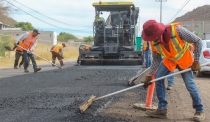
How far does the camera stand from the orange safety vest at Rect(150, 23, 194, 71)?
4668 millimetres

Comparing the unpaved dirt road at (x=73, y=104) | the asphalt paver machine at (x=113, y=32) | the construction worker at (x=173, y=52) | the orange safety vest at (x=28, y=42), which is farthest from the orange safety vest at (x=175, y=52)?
the asphalt paver machine at (x=113, y=32)

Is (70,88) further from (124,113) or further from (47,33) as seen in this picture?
(47,33)

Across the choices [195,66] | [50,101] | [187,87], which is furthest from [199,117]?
[50,101]

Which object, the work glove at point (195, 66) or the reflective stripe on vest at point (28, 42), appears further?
the reflective stripe on vest at point (28, 42)

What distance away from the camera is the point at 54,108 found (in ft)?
16.8

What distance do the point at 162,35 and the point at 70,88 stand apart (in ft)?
10.9

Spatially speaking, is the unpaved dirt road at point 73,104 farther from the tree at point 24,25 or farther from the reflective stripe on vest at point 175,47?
the tree at point 24,25

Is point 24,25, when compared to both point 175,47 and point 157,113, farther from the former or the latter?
point 175,47

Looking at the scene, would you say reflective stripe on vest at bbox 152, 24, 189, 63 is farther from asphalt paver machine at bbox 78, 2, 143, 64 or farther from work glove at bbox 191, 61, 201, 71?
asphalt paver machine at bbox 78, 2, 143, 64

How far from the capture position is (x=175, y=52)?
4719mm

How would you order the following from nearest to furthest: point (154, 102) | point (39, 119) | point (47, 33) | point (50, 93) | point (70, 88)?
point (39, 119), point (154, 102), point (50, 93), point (70, 88), point (47, 33)

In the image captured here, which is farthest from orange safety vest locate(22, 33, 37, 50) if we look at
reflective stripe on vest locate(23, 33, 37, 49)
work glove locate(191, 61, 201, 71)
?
work glove locate(191, 61, 201, 71)

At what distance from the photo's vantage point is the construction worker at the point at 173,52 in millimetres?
4547

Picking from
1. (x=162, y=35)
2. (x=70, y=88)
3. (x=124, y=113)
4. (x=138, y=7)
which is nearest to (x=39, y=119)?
(x=124, y=113)
